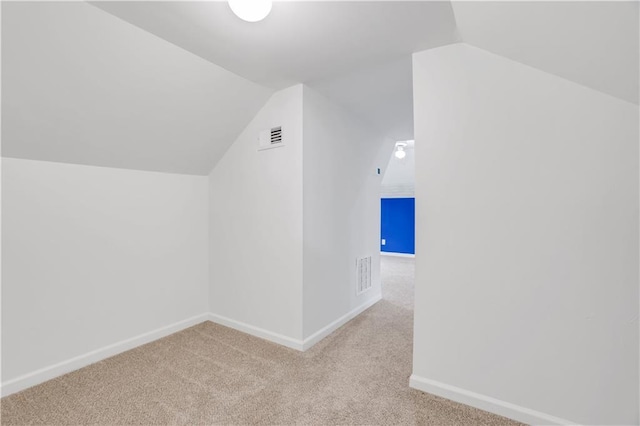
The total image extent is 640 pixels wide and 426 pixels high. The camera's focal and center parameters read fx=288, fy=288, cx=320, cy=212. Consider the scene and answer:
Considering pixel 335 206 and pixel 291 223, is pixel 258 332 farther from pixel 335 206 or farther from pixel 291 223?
pixel 335 206

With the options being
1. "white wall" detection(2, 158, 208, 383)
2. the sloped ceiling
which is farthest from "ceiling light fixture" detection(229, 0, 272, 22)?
"white wall" detection(2, 158, 208, 383)

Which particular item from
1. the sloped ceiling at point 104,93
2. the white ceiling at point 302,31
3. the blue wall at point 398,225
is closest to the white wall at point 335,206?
the white ceiling at point 302,31

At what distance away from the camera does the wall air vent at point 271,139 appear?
234cm

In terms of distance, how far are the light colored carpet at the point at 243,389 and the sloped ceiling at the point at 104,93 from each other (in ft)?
4.73

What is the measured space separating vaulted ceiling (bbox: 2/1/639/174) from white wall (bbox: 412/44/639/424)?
0.52ft

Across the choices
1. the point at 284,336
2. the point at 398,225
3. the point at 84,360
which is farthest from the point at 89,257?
the point at 398,225

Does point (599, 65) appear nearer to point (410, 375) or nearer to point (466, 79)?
point (466, 79)

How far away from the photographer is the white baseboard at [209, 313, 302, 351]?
7.40ft

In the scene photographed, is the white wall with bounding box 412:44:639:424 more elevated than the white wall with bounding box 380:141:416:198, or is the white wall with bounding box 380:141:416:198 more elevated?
the white wall with bounding box 380:141:416:198

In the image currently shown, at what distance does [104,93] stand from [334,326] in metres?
2.42

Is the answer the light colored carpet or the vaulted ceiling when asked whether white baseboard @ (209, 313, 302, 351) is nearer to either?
the light colored carpet

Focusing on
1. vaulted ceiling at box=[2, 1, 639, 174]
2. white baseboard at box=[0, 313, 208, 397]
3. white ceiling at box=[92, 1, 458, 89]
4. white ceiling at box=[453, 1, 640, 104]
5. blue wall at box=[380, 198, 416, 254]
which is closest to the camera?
white ceiling at box=[453, 1, 640, 104]

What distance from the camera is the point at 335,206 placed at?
2.62 meters

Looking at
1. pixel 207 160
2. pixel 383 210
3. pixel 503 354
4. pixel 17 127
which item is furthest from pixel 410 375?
pixel 383 210
